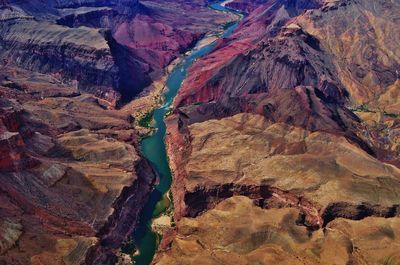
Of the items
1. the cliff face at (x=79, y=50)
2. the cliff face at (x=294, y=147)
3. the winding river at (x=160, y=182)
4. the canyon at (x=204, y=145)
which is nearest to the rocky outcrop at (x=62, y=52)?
the cliff face at (x=79, y=50)

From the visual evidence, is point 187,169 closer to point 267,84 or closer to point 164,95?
point 267,84

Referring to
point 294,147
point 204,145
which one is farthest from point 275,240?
point 204,145

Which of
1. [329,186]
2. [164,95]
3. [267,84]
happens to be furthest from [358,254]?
[164,95]

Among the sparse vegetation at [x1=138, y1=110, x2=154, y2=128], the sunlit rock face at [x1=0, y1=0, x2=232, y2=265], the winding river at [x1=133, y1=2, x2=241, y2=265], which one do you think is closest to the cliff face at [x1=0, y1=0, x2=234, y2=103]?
the sunlit rock face at [x1=0, y1=0, x2=232, y2=265]

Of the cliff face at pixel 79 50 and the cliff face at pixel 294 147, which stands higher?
the cliff face at pixel 294 147

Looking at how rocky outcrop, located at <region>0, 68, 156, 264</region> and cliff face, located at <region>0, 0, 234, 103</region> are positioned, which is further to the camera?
cliff face, located at <region>0, 0, 234, 103</region>

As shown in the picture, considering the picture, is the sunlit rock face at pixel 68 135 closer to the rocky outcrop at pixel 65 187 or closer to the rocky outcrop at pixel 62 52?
the rocky outcrop at pixel 65 187

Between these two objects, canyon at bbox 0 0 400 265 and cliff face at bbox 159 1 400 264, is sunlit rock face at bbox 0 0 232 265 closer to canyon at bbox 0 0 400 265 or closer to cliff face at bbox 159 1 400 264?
canyon at bbox 0 0 400 265
